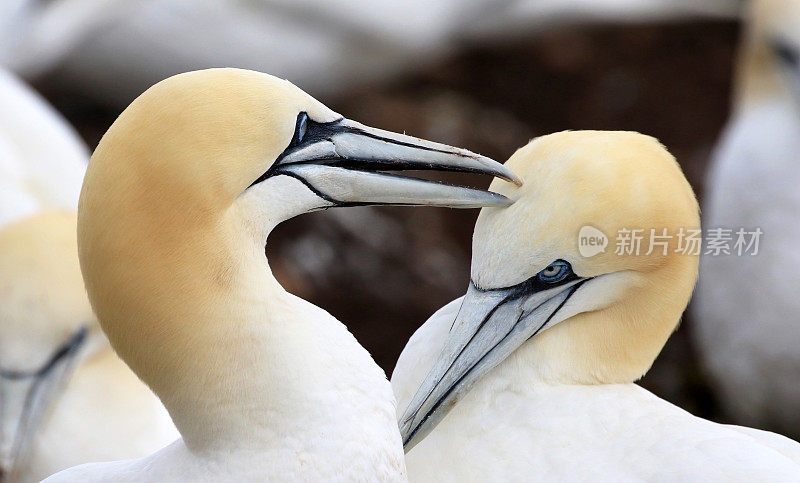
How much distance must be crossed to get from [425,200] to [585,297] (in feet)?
1.81

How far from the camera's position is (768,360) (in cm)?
539

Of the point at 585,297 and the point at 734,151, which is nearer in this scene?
the point at 585,297

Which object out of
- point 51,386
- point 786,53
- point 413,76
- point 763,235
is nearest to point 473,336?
point 51,386

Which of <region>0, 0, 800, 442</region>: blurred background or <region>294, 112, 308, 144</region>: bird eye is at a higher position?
<region>294, 112, 308, 144</region>: bird eye

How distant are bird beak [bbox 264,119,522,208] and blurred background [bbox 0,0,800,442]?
3677 millimetres

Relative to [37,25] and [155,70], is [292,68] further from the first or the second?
[37,25]

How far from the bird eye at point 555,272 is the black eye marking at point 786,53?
270cm

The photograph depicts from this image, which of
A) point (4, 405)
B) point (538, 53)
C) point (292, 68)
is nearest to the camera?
point (4, 405)

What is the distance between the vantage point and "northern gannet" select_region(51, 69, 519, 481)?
2316mm

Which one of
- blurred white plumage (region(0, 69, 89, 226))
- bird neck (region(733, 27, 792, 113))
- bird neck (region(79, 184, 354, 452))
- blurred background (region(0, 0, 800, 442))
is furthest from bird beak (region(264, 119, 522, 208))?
blurred background (region(0, 0, 800, 442))

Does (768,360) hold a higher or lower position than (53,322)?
lower

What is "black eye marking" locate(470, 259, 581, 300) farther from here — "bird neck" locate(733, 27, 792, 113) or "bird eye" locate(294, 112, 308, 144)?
"bird neck" locate(733, 27, 792, 113)

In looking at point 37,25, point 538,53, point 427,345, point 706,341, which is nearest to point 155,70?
point 37,25

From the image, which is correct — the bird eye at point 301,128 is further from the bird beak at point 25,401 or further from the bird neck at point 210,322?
the bird beak at point 25,401
